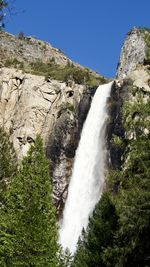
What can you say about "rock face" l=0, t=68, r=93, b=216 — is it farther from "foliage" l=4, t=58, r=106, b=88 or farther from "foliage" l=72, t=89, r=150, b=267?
"foliage" l=72, t=89, r=150, b=267

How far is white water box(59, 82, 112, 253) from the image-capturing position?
4941 centimetres

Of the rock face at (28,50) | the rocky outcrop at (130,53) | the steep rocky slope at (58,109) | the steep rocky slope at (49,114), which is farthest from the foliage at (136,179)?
the rock face at (28,50)

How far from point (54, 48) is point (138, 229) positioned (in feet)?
298

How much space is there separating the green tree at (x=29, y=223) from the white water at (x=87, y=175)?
1749 centimetres

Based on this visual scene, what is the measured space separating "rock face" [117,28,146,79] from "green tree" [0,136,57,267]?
44.1 m

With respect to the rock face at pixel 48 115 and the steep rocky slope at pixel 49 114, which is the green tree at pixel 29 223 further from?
the rock face at pixel 48 115

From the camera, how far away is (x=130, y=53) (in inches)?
3027

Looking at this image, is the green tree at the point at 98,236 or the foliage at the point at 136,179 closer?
the foliage at the point at 136,179

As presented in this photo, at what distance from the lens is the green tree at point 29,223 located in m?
28.0

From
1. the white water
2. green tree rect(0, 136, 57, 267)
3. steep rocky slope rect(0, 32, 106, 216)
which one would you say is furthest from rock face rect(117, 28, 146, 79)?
green tree rect(0, 136, 57, 267)

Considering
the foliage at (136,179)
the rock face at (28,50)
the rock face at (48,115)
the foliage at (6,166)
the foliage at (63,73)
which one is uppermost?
the rock face at (28,50)

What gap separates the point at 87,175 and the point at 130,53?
97.4ft

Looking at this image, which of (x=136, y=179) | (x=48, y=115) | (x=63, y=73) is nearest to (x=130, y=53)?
(x=63, y=73)

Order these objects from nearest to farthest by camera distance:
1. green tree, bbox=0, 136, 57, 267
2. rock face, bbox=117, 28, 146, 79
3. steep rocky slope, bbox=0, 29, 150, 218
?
1. green tree, bbox=0, 136, 57, 267
2. steep rocky slope, bbox=0, 29, 150, 218
3. rock face, bbox=117, 28, 146, 79
